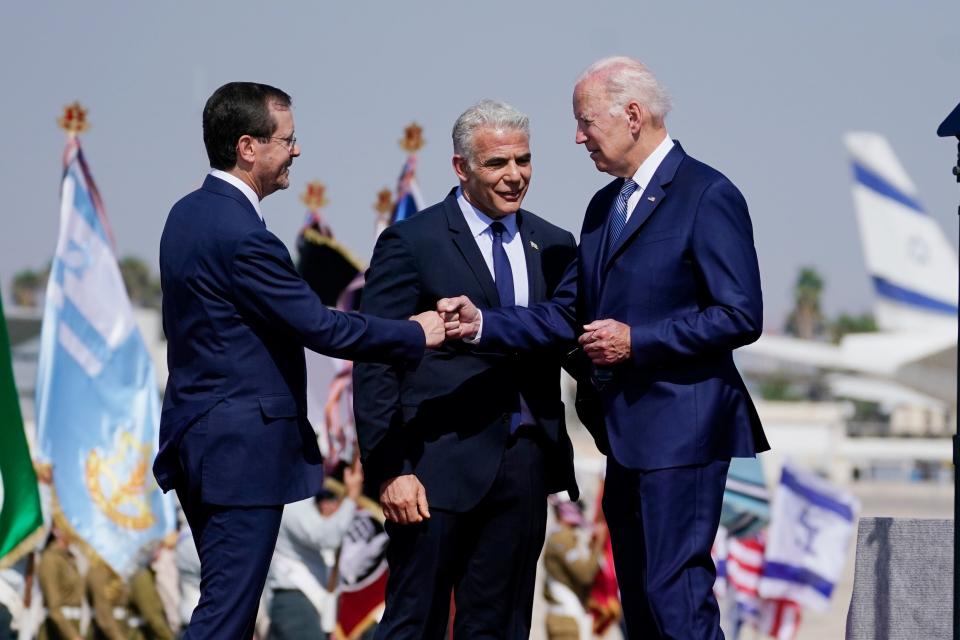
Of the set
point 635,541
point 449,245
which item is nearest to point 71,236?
point 449,245

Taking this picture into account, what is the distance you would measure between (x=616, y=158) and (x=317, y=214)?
6709 millimetres

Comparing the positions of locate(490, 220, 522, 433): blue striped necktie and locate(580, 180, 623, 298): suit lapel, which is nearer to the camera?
locate(580, 180, 623, 298): suit lapel

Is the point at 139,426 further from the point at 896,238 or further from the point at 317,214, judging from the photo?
the point at 896,238

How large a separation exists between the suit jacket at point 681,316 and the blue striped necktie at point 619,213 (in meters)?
0.03

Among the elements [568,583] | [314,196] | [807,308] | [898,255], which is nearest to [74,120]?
[314,196]

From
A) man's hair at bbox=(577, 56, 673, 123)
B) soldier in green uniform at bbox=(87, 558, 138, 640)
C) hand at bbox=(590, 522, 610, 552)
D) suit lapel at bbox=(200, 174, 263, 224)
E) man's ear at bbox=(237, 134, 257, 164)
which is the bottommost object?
soldier in green uniform at bbox=(87, 558, 138, 640)

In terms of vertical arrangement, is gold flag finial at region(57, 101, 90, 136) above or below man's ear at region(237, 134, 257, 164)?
above

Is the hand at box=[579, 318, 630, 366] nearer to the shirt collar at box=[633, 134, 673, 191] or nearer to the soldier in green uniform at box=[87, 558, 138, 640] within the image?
the shirt collar at box=[633, 134, 673, 191]

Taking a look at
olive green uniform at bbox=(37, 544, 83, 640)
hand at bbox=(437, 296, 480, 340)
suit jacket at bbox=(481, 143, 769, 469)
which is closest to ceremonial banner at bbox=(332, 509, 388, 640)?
olive green uniform at bbox=(37, 544, 83, 640)

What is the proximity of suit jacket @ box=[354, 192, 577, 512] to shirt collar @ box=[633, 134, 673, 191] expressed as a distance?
0.53m

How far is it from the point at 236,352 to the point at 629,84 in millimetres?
1305

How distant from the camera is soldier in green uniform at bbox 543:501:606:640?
12.1 metres

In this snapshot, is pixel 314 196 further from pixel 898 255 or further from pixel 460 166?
pixel 898 255

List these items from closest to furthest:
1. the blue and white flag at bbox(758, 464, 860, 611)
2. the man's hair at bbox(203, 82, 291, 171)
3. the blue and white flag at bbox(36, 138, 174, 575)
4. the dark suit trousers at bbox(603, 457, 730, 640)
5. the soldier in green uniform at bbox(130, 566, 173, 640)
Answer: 1. the dark suit trousers at bbox(603, 457, 730, 640)
2. the man's hair at bbox(203, 82, 291, 171)
3. the blue and white flag at bbox(36, 138, 174, 575)
4. the soldier in green uniform at bbox(130, 566, 173, 640)
5. the blue and white flag at bbox(758, 464, 860, 611)
